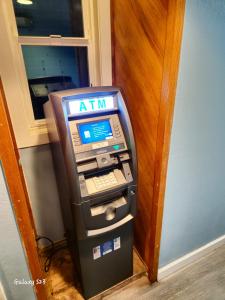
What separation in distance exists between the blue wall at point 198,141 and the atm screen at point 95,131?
1.18 feet

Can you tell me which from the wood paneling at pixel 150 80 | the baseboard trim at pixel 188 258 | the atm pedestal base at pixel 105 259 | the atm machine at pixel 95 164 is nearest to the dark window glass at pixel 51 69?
the wood paneling at pixel 150 80

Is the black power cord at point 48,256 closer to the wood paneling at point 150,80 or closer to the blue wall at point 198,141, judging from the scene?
the wood paneling at point 150,80

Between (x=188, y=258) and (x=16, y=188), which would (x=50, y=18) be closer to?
(x=16, y=188)

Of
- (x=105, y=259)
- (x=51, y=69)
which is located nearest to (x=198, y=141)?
(x=105, y=259)

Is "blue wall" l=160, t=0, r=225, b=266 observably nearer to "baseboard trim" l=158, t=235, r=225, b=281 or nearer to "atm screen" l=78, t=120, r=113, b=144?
"baseboard trim" l=158, t=235, r=225, b=281

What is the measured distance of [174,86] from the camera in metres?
0.94

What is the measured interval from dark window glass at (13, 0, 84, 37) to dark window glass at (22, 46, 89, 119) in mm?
96

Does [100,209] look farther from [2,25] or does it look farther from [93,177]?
[2,25]

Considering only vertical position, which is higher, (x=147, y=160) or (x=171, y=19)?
(x=171, y=19)

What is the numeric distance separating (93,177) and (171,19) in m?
0.83

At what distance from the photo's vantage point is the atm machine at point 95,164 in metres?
0.95

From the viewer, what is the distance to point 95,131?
101 cm

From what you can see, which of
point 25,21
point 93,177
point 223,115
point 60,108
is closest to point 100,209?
point 93,177

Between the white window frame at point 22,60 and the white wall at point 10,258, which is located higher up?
the white window frame at point 22,60
